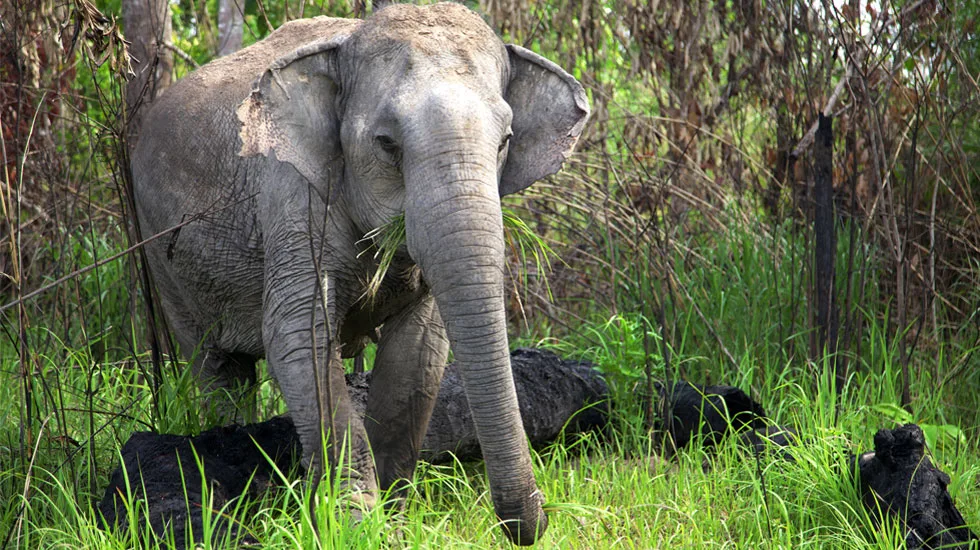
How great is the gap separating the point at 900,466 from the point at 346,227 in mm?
2142

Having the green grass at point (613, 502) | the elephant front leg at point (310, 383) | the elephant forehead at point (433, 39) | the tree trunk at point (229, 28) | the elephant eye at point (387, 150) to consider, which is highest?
the tree trunk at point (229, 28)

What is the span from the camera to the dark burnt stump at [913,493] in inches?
149

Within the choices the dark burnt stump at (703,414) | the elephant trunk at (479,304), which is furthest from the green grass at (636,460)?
the elephant trunk at (479,304)

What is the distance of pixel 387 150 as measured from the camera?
11.9 ft

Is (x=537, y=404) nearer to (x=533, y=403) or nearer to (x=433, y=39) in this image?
(x=533, y=403)

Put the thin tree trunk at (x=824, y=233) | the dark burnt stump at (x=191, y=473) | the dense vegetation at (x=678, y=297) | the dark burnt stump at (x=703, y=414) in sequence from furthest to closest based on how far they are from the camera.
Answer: the thin tree trunk at (x=824, y=233) < the dark burnt stump at (x=703, y=414) < the dense vegetation at (x=678, y=297) < the dark burnt stump at (x=191, y=473)

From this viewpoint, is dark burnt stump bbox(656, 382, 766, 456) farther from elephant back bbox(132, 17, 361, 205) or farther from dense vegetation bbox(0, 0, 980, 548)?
elephant back bbox(132, 17, 361, 205)

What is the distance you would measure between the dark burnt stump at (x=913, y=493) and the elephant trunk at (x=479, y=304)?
4.44 feet

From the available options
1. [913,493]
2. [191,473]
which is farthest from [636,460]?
[191,473]

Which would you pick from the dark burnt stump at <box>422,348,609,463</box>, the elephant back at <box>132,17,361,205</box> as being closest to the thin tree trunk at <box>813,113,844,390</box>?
the dark burnt stump at <box>422,348,609,463</box>

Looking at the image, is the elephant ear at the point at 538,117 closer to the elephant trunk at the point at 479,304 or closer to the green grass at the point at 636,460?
the elephant trunk at the point at 479,304

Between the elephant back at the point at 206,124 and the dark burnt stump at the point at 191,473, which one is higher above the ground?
the elephant back at the point at 206,124

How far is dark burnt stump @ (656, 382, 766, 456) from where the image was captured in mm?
5027

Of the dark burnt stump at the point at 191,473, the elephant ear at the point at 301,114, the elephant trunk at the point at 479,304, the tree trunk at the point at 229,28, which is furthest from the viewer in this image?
the tree trunk at the point at 229,28
